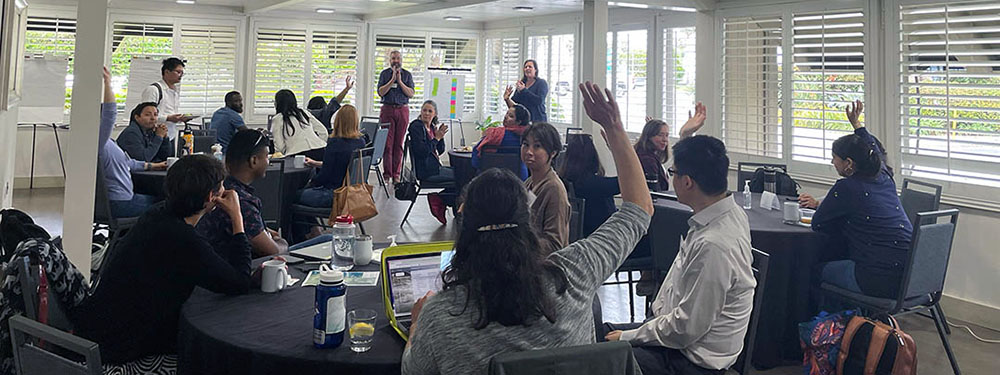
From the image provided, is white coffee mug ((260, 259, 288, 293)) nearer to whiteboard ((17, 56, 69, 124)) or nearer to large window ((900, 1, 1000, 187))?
large window ((900, 1, 1000, 187))

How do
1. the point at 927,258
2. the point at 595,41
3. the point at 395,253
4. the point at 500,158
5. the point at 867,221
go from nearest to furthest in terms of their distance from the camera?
the point at 395,253 < the point at 927,258 < the point at 867,221 < the point at 500,158 < the point at 595,41

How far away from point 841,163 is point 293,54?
8.66 m

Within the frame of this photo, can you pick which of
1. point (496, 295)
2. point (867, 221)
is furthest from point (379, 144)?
point (496, 295)

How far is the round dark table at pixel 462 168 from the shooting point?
6.62 m

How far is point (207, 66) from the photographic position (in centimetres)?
991

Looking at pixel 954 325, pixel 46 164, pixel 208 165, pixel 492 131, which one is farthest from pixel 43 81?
pixel 954 325

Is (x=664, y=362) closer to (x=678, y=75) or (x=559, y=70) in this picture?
(x=678, y=75)

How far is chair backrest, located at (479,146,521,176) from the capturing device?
19.6 ft

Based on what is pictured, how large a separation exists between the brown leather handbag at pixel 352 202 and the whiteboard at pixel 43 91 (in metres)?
5.44

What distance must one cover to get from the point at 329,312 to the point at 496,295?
21.2 inches

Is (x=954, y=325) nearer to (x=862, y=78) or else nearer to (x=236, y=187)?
(x=862, y=78)

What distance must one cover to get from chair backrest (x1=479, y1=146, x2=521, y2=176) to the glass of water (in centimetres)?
408

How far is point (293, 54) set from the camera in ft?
34.3

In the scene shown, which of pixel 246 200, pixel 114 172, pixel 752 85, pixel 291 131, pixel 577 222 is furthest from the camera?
pixel 752 85
